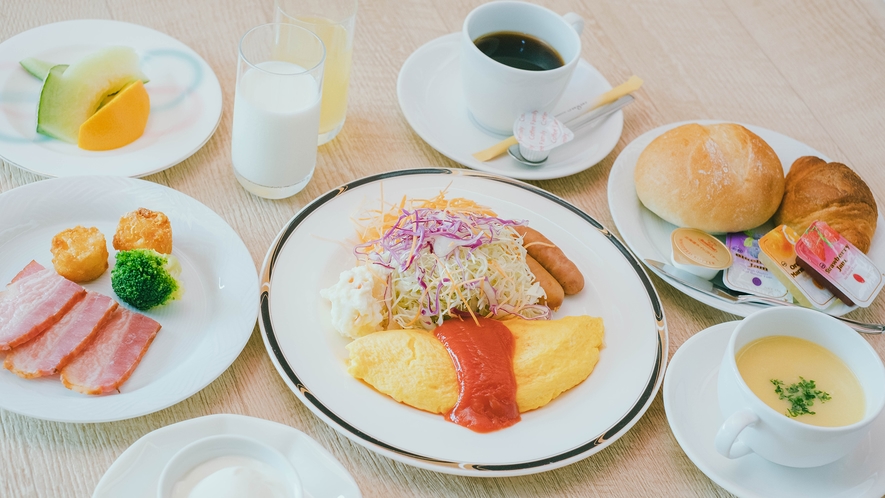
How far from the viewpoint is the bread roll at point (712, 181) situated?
1.72m

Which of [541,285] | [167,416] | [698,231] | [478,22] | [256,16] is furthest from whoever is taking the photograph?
[256,16]

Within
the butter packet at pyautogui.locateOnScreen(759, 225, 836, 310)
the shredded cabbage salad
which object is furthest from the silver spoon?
the butter packet at pyautogui.locateOnScreen(759, 225, 836, 310)

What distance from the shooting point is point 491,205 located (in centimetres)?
174

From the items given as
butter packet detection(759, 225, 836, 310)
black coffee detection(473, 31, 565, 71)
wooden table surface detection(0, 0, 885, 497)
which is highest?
black coffee detection(473, 31, 565, 71)

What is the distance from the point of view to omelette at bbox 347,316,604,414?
1.33 metres

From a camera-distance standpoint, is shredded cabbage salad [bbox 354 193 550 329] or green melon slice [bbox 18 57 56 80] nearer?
shredded cabbage salad [bbox 354 193 550 329]

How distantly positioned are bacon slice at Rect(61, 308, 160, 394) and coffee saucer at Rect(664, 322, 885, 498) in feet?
3.09

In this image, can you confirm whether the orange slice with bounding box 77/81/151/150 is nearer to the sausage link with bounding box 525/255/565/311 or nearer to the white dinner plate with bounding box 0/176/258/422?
the white dinner plate with bounding box 0/176/258/422

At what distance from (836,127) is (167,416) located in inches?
79.2

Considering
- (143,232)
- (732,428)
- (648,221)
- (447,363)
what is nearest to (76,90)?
(143,232)

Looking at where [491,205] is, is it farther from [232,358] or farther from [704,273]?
[232,358]

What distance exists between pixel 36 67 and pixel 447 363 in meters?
1.21

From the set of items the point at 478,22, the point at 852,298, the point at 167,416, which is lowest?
the point at 167,416

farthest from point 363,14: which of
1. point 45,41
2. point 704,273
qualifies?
point 704,273
